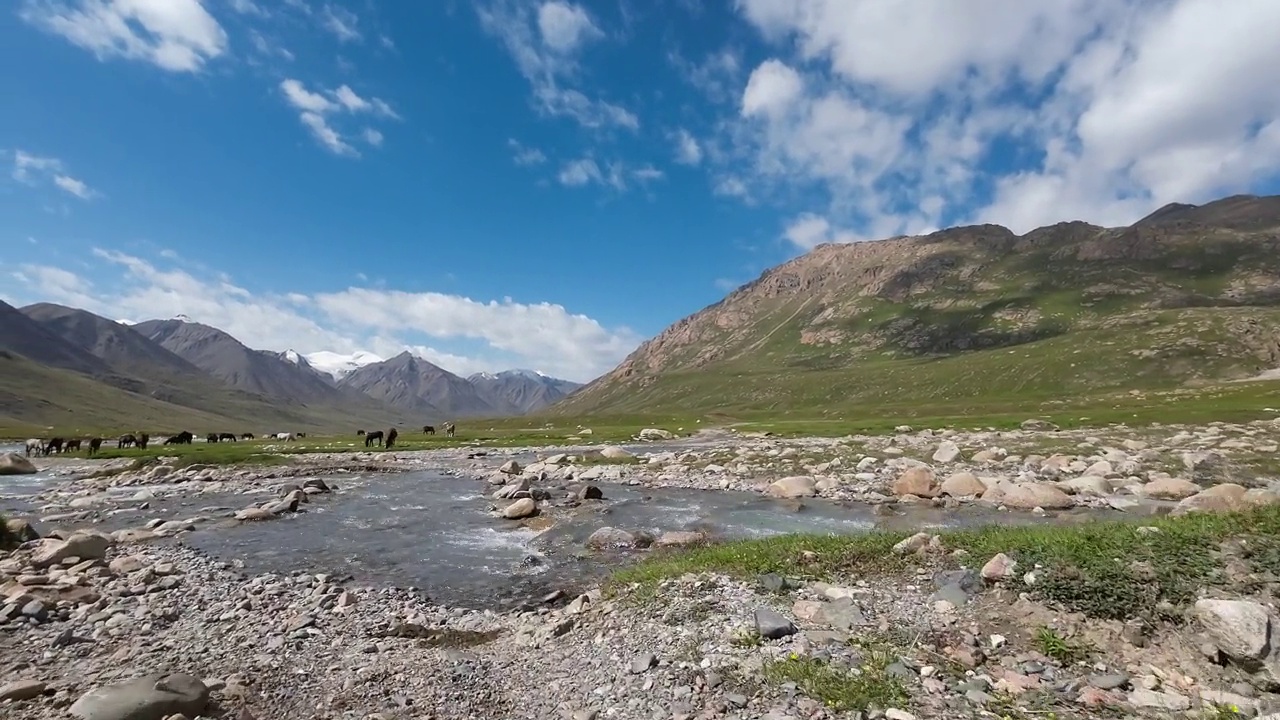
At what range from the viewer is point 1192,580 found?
398 inches

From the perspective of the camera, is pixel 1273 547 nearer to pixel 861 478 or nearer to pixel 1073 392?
pixel 861 478

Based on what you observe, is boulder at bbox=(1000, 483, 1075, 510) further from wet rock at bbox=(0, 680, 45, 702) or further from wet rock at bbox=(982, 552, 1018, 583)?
wet rock at bbox=(0, 680, 45, 702)

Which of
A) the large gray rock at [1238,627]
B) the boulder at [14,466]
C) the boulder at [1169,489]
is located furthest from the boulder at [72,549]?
the boulder at [14,466]

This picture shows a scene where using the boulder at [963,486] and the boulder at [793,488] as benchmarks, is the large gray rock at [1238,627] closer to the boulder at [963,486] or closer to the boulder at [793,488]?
the boulder at [963,486]

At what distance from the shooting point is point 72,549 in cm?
1920

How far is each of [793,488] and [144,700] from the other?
28606mm

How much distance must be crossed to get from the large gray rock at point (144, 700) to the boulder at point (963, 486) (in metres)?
29.4

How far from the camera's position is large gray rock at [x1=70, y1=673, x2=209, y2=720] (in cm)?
894

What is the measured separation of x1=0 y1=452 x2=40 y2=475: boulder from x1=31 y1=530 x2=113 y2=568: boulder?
46.5m

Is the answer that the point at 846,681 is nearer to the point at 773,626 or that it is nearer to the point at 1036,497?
the point at 773,626

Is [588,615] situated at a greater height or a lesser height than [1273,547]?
lesser

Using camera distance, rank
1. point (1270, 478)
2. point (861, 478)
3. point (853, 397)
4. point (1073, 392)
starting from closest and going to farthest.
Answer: point (1270, 478) < point (861, 478) < point (1073, 392) < point (853, 397)

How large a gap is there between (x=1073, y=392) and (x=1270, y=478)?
13667 centimetres

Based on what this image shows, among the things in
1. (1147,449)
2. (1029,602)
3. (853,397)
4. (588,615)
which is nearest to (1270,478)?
(1147,449)
